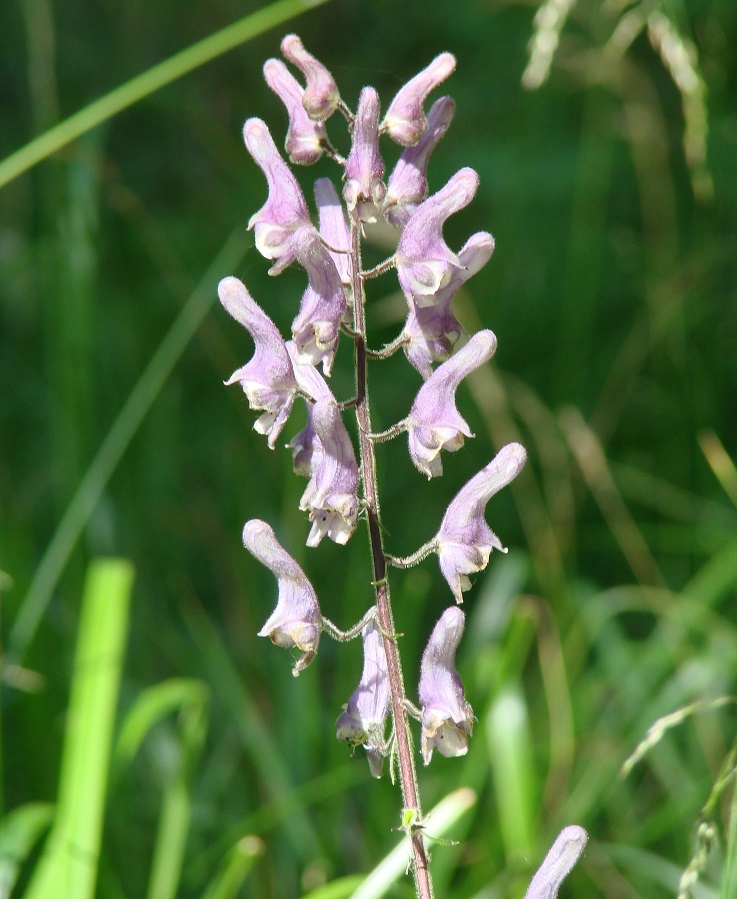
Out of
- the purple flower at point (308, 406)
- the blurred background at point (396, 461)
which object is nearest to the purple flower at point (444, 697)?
the purple flower at point (308, 406)

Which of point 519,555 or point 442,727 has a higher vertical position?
point 519,555

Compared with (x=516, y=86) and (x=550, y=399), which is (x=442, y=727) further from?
(x=516, y=86)

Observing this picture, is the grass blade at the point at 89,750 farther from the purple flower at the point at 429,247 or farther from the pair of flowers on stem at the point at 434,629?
the purple flower at the point at 429,247

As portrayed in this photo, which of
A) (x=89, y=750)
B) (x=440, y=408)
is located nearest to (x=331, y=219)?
(x=440, y=408)

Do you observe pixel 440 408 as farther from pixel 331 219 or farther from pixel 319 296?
pixel 331 219

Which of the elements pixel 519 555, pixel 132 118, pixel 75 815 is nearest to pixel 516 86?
pixel 132 118

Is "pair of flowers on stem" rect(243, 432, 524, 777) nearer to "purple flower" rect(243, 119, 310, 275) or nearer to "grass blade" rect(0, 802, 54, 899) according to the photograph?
"purple flower" rect(243, 119, 310, 275)

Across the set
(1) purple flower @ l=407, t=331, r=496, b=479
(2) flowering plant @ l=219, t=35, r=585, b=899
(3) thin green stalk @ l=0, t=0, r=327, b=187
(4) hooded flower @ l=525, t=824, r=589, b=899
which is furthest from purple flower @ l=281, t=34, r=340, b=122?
(4) hooded flower @ l=525, t=824, r=589, b=899
